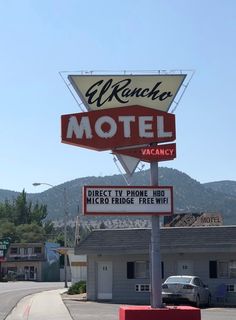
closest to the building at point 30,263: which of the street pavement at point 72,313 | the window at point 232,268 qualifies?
the window at point 232,268

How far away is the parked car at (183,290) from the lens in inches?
1037

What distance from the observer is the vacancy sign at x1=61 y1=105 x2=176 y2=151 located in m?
14.4

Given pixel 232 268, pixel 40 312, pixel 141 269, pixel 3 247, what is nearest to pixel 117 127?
pixel 40 312

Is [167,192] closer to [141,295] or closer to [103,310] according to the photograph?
[103,310]

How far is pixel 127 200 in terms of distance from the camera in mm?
Answer: 14391

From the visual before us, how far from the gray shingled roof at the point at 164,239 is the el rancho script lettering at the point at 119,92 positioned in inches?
732

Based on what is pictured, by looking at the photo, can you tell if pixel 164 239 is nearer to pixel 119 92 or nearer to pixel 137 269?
pixel 137 269

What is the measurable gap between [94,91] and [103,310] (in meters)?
14.5

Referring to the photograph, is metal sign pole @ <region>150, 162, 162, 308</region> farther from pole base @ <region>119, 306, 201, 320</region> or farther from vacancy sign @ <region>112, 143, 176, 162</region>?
vacancy sign @ <region>112, 143, 176, 162</region>

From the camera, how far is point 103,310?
88.9 ft

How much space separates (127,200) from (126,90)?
8.45ft

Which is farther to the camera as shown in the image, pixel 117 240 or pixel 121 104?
pixel 117 240

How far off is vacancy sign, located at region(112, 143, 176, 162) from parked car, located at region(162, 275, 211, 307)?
1274cm

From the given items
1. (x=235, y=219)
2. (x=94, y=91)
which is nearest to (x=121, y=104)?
(x=94, y=91)
